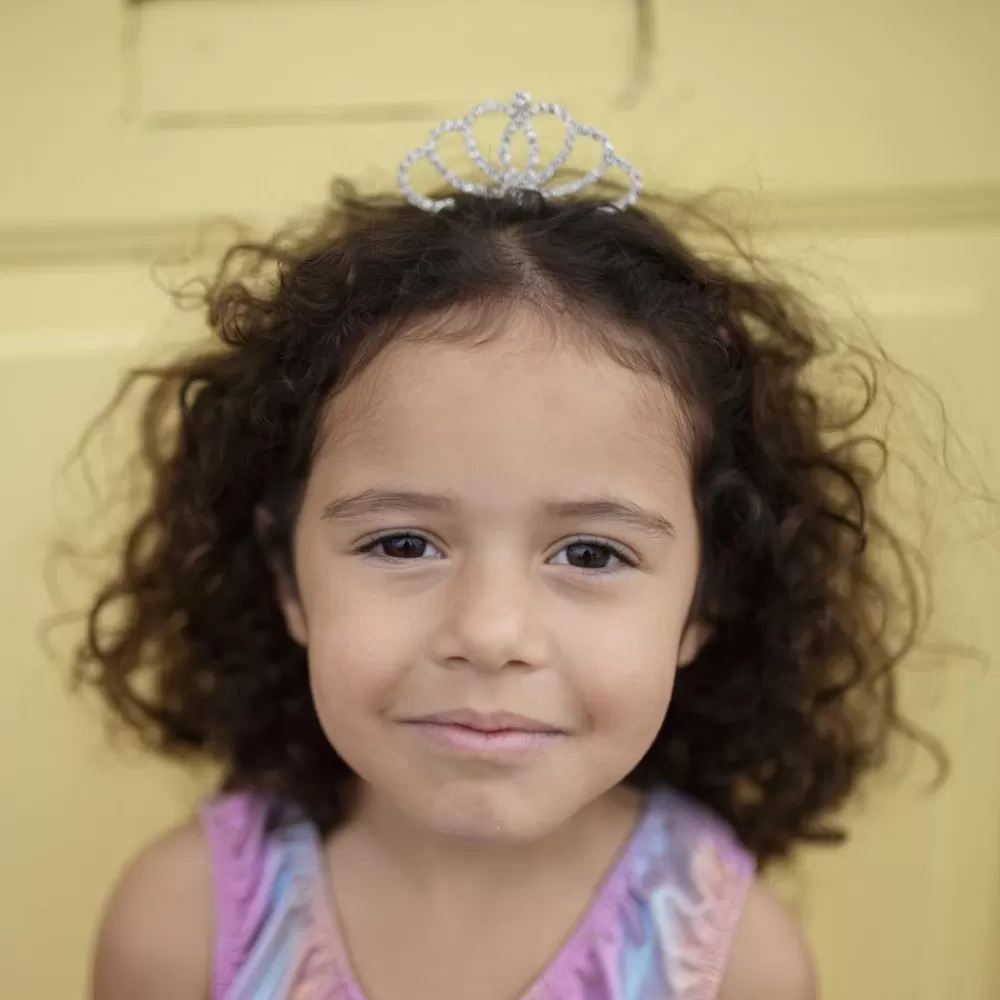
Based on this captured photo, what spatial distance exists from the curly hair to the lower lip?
0.59 feet

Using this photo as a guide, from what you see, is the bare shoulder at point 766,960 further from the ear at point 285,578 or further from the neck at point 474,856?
the ear at point 285,578

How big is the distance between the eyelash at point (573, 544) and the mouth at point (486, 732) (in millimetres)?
98

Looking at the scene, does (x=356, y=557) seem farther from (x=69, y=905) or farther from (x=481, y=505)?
(x=69, y=905)

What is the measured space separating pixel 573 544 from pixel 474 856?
0.27 meters

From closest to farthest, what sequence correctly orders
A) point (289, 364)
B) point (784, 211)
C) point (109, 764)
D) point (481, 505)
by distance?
point (481, 505)
point (289, 364)
point (784, 211)
point (109, 764)

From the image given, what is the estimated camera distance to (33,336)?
2.89ft

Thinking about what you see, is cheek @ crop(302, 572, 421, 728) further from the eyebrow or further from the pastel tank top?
the pastel tank top

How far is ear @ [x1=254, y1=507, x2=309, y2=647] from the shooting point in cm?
73

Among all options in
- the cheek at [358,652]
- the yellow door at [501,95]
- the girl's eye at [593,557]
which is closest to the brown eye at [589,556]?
the girl's eye at [593,557]

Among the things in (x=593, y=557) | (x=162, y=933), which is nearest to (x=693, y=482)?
(x=593, y=557)

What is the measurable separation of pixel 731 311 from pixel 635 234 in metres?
0.10

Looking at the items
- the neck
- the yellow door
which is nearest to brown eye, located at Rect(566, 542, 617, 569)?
the neck

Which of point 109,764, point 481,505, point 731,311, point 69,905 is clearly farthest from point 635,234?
point 69,905

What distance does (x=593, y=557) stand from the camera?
0.65 metres
